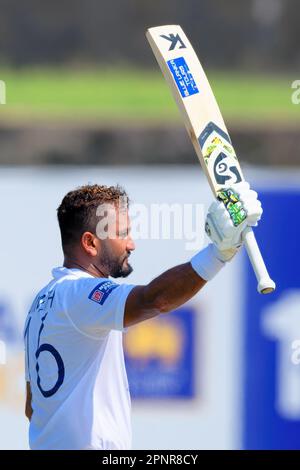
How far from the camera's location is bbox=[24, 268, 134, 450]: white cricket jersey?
3725mm

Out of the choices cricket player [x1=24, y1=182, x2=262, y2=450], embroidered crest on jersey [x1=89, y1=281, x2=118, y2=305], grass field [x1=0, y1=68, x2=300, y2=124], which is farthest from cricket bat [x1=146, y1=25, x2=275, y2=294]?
grass field [x1=0, y1=68, x2=300, y2=124]

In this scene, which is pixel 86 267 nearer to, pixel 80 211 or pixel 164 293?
pixel 80 211

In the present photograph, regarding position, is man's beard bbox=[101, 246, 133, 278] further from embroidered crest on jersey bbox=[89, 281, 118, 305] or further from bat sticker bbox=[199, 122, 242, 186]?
bat sticker bbox=[199, 122, 242, 186]

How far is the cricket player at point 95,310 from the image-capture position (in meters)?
3.55

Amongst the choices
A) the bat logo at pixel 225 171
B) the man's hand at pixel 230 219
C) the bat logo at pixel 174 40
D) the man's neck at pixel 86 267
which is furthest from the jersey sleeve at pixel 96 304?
the bat logo at pixel 174 40

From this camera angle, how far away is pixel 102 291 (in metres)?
3.63

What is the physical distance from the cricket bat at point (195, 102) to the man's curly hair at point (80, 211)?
1.16 ft

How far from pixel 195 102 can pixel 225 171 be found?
0.28 m

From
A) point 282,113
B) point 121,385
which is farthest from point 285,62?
point 121,385

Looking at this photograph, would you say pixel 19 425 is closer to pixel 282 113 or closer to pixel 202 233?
pixel 202 233

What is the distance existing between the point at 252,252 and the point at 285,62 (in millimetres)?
8105

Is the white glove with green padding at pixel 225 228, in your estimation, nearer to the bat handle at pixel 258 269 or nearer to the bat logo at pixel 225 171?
the bat handle at pixel 258 269

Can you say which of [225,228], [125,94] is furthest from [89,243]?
[125,94]

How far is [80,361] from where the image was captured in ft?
12.3
